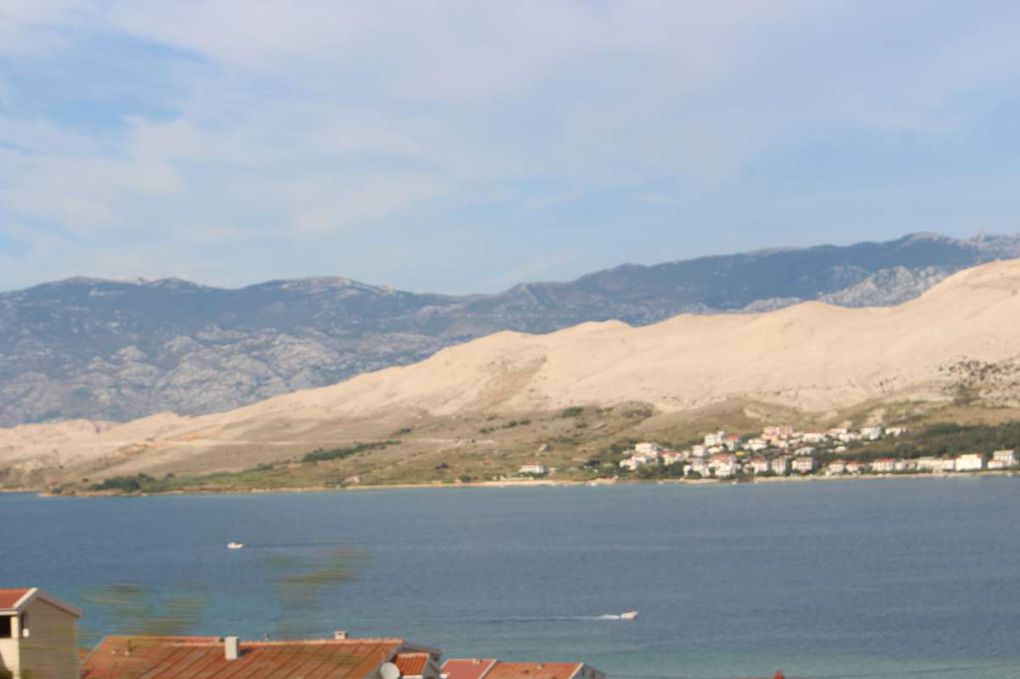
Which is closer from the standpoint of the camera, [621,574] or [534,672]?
[534,672]

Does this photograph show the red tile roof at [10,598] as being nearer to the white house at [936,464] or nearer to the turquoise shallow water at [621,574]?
the turquoise shallow water at [621,574]

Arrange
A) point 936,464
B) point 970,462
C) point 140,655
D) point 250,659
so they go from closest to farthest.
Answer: point 140,655 < point 250,659 < point 970,462 < point 936,464

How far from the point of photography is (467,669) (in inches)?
1494

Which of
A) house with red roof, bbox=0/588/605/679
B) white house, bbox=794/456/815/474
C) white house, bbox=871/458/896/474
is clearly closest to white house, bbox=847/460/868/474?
white house, bbox=871/458/896/474

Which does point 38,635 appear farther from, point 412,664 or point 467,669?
point 467,669

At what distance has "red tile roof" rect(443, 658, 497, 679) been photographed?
37125 millimetres

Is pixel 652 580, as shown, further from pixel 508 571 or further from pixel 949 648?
pixel 949 648

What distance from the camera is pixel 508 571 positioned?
97500mm

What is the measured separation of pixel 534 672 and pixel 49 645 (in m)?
30.5

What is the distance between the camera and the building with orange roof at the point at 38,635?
827cm

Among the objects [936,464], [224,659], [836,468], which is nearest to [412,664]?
[224,659]

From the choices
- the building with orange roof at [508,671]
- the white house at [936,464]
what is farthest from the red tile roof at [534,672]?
the white house at [936,464]

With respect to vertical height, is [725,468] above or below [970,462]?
above

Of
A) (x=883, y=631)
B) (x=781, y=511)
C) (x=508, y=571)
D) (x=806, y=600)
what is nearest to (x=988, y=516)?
(x=781, y=511)
